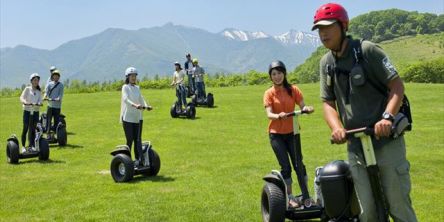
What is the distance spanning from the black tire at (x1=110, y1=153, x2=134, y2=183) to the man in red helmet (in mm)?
7133

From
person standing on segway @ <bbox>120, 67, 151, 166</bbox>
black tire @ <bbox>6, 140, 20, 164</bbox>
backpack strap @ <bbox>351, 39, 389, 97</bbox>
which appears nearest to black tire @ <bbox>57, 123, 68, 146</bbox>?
black tire @ <bbox>6, 140, 20, 164</bbox>

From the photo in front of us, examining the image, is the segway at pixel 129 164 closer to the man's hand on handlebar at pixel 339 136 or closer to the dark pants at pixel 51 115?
the dark pants at pixel 51 115

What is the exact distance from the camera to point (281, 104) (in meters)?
8.02

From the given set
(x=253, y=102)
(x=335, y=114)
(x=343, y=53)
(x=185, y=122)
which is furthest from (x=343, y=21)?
(x=253, y=102)

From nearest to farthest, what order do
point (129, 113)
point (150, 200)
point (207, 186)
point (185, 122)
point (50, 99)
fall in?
1. point (150, 200)
2. point (207, 186)
3. point (129, 113)
4. point (50, 99)
5. point (185, 122)

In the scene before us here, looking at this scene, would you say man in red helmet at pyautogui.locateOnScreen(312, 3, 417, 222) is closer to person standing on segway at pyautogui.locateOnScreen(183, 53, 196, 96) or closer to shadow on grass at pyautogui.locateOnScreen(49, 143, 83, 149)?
shadow on grass at pyautogui.locateOnScreen(49, 143, 83, 149)

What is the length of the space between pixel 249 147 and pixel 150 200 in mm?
7275

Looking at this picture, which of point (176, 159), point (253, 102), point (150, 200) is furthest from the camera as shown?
point (253, 102)

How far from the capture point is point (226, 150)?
52.7ft

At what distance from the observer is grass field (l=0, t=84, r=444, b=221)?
29.4 feet

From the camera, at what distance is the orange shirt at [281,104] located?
313 inches

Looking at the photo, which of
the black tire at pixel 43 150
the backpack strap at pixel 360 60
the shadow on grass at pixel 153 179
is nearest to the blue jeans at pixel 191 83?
the black tire at pixel 43 150

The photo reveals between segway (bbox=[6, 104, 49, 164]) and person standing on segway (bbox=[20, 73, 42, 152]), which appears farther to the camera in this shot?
person standing on segway (bbox=[20, 73, 42, 152])

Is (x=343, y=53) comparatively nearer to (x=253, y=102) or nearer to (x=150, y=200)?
(x=150, y=200)
